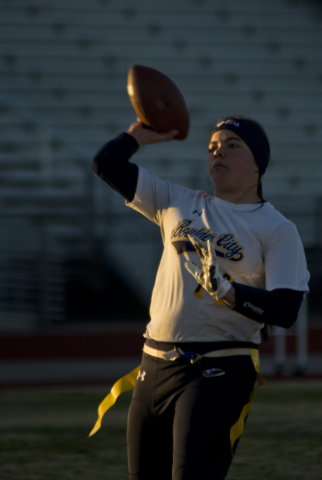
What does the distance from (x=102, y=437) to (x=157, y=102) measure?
293cm

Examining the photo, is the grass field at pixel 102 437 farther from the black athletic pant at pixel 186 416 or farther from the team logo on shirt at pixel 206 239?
the team logo on shirt at pixel 206 239

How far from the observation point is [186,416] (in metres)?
1.96

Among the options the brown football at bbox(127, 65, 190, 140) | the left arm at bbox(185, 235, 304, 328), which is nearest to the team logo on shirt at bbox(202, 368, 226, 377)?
the left arm at bbox(185, 235, 304, 328)

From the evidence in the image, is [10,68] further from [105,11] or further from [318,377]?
[318,377]

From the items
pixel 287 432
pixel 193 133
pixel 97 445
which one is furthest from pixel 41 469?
pixel 193 133

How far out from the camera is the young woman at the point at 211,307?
1941 mm

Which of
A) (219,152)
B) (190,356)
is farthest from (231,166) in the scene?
(190,356)

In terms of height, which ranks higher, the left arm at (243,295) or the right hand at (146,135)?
the right hand at (146,135)

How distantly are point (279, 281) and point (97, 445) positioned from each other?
9.39 feet

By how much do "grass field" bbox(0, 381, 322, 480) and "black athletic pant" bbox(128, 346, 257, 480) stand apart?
169 centimetres

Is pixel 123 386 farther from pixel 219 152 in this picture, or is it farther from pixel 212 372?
pixel 219 152

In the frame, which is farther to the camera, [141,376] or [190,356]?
[141,376]

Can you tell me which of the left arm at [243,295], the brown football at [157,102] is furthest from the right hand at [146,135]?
the left arm at [243,295]

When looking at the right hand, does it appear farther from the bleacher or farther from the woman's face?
the bleacher
